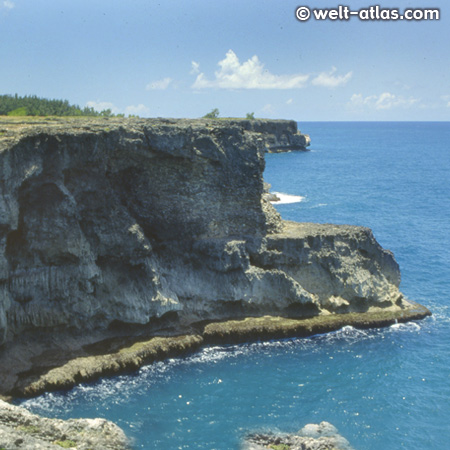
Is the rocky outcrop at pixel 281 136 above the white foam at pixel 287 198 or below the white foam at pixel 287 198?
above

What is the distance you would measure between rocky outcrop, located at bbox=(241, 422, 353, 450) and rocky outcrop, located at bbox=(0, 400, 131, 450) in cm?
636

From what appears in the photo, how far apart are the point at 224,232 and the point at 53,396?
16894 mm

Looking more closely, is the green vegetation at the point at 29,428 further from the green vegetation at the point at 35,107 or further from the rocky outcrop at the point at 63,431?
the green vegetation at the point at 35,107

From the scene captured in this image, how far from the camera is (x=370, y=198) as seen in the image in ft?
308

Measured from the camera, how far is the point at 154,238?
131ft

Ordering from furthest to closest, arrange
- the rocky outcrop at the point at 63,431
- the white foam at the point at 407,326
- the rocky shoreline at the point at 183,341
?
the white foam at the point at 407,326
the rocky shoreline at the point at 183,341
the rocky outcrop at the point at 63,431

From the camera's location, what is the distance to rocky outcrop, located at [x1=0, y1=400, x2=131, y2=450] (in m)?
24.0

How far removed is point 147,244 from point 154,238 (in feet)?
6.91

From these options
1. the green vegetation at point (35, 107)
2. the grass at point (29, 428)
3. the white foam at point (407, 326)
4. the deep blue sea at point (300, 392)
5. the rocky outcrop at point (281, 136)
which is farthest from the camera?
the rocky outcrop at point (281, 136)

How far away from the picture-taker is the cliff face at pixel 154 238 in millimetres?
33719

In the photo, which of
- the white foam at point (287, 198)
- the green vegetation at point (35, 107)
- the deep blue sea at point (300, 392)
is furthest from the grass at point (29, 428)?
the white foam at point (287, 198)

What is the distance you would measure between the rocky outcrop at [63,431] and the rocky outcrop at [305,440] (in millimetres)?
6361

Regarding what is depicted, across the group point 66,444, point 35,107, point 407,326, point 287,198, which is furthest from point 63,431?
point 287,198

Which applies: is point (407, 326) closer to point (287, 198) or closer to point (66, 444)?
point (66, 444)
